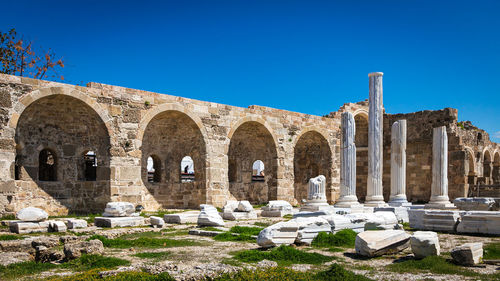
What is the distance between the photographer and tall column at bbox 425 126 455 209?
15.8 metres

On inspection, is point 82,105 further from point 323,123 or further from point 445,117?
point 445,117

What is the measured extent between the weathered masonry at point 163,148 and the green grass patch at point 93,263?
7425 mm

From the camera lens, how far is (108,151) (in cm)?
1532

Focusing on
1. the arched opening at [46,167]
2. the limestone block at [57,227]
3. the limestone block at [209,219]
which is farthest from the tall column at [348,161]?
the arched opening at [46,167]

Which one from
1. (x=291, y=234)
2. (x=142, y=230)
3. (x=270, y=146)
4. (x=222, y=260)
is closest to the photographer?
(x=222, y=260)

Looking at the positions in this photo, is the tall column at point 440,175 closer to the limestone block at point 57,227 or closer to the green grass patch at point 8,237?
the limestone block at point 57,227

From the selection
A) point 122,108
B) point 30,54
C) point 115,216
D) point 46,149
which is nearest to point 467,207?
point 115,216

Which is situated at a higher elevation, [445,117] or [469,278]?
→ [445,117]

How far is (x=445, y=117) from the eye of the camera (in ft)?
76.8

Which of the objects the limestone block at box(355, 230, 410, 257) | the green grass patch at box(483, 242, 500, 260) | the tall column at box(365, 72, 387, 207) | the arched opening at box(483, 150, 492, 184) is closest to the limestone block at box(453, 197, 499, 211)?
the tall column at box(365, 72, 387, 207)

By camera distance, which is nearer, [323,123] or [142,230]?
[142,230]

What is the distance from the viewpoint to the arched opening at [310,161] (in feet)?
77.5

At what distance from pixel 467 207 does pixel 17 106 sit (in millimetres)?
14875

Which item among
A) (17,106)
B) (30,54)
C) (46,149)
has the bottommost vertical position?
(46,149)
